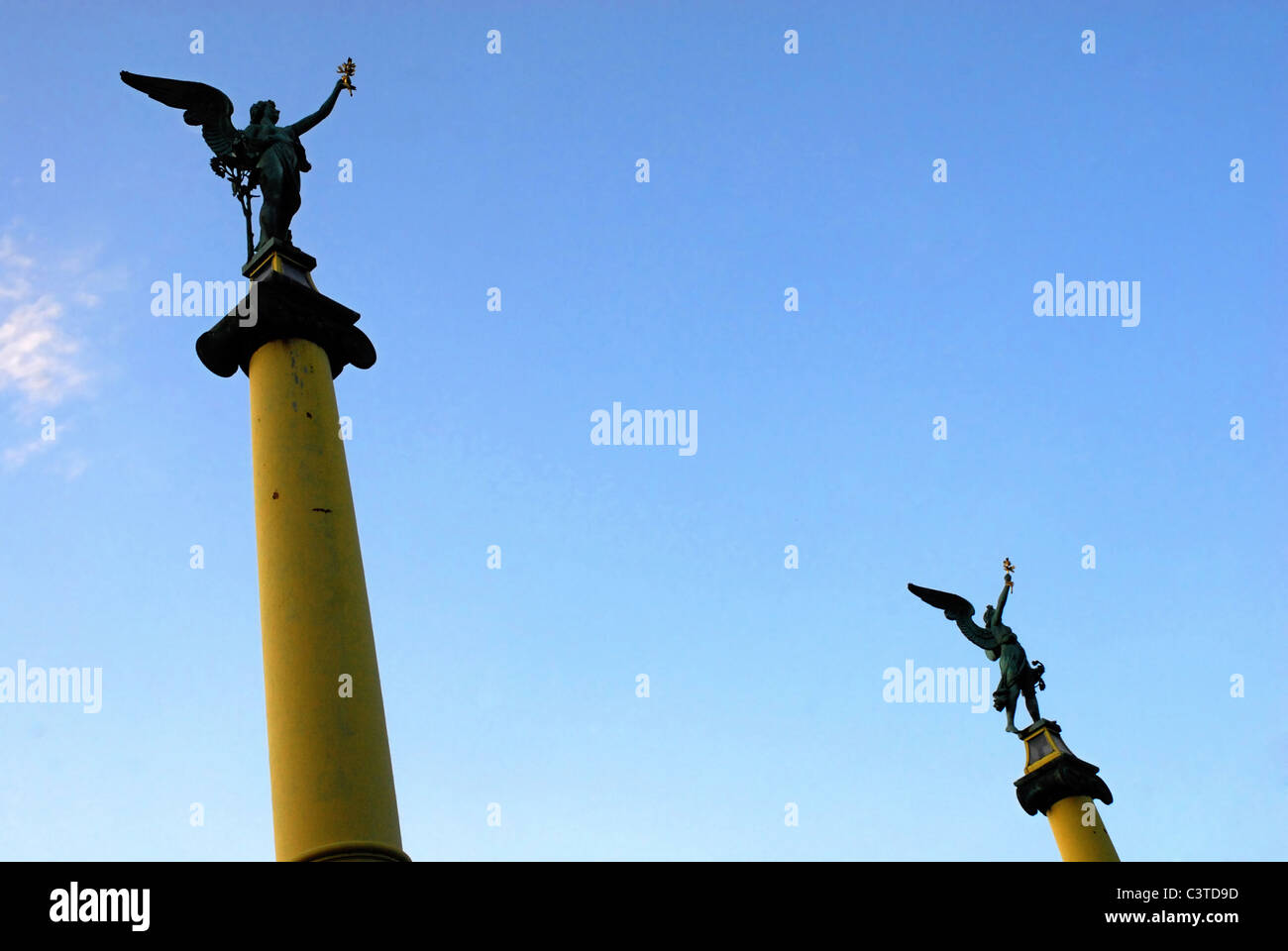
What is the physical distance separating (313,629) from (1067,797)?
15671 millimetres

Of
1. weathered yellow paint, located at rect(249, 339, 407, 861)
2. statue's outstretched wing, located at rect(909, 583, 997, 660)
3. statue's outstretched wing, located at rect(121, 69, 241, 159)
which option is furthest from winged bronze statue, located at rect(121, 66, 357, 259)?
statue's outstretched wing, located at rect(909, 583, 997, 660)

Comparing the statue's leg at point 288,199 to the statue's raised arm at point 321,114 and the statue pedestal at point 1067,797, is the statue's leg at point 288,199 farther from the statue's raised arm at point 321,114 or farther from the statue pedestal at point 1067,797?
the statue pedestal at point 1067,797

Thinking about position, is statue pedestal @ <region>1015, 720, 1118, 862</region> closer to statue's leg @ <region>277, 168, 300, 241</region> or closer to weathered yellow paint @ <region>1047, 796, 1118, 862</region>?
weathered yellow paint @ <region>1047, 796, 1118, 862</region>

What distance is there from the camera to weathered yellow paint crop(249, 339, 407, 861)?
10250mm

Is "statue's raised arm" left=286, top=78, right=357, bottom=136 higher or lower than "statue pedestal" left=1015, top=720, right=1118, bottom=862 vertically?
higher

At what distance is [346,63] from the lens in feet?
53.8

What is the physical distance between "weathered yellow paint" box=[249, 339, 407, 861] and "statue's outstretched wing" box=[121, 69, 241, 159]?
3.97 metres

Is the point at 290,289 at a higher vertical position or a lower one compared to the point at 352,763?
higher

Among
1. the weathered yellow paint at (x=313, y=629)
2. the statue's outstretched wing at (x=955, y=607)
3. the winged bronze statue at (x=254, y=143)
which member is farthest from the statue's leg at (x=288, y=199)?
the statue's outstretched wing at (x=955, y=607)

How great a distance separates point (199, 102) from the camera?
15.9 m
